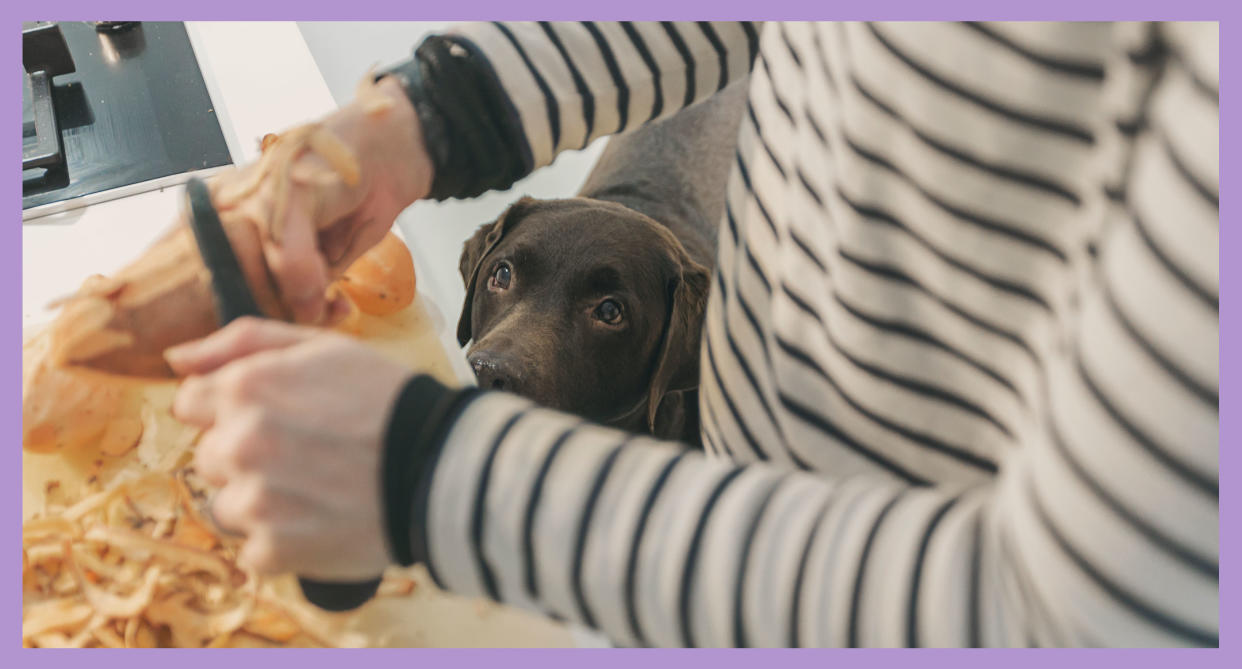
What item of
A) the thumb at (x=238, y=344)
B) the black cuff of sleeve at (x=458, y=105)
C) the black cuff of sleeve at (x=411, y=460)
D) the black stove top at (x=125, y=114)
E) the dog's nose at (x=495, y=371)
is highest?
the black stove top at (x=125, y=114)

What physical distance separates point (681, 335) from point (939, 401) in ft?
Answer: 2.17

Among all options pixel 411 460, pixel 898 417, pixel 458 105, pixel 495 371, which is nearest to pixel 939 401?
pixel 898 417

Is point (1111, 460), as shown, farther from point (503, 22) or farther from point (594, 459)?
point (503, 22)

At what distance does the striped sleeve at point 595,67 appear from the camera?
0.63 metres

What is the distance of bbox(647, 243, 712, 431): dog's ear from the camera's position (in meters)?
1.10

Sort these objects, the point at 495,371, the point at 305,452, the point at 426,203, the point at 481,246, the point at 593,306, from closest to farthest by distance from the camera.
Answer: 1. the point at 305,452
2. the point at 495,371
3. the point at 593,306
4. the point at 481,246
5. the point at 426,203

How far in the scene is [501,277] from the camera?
112 centimetres

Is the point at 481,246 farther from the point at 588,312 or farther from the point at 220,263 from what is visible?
the point at 220,263

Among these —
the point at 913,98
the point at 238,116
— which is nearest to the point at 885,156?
the point at 913,98

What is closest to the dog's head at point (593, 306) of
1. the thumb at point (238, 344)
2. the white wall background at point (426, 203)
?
the white wall background at point (426, 203)

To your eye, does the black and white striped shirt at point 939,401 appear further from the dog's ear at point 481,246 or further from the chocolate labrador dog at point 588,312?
the dog's ear at point 481,246

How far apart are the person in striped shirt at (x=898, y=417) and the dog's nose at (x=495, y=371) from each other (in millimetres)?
482

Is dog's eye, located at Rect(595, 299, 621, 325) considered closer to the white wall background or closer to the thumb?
the white wall background

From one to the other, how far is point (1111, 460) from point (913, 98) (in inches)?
7.4
